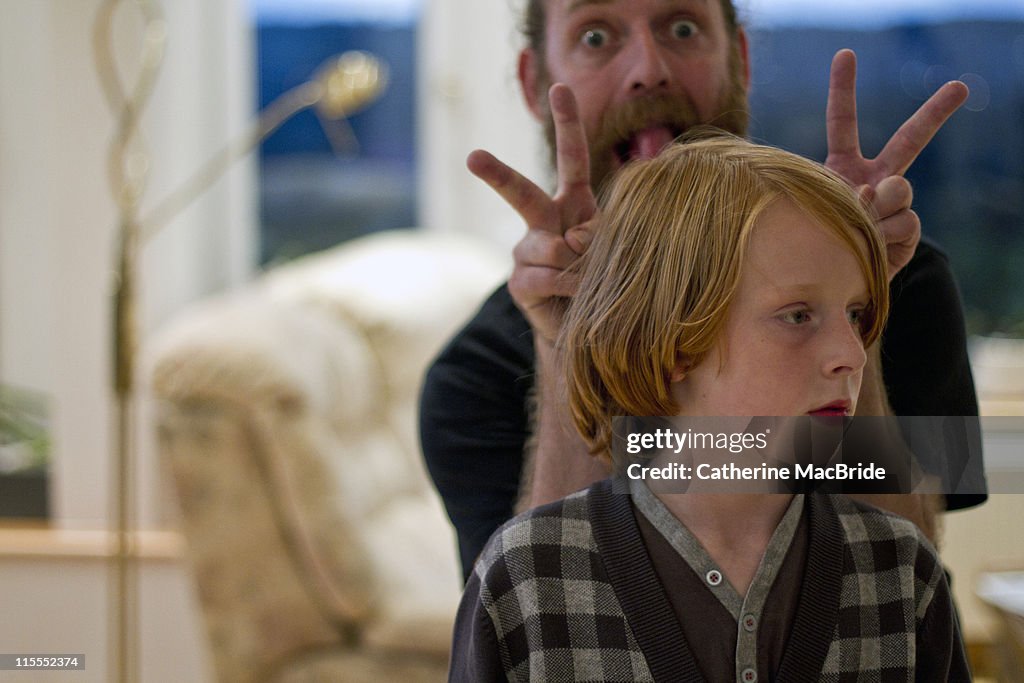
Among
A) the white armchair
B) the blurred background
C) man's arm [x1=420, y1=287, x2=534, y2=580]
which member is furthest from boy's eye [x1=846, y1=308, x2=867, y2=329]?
the white armchair

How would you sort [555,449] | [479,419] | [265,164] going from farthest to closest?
[265,164] → [479,419] → [555,449]

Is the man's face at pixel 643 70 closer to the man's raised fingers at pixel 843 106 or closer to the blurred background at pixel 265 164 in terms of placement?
the man's raised fingers at pixel 843 106

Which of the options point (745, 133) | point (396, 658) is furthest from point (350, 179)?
point (745, 133)

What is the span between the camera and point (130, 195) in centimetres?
141

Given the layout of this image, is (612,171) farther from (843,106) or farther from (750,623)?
(750,623)

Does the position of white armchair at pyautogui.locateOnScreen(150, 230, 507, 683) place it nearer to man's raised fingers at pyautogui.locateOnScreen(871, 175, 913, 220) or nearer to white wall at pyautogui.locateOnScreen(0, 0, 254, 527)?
white wall at pyautogui.locateOnScreen(0, 0, 254, 527)

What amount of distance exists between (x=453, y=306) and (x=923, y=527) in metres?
1.42

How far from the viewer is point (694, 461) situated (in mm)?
466

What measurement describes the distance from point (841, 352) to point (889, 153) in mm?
119

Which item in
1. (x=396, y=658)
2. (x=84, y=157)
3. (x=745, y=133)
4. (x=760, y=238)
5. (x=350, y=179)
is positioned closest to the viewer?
(x=760, y=238)

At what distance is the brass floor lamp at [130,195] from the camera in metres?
1.24

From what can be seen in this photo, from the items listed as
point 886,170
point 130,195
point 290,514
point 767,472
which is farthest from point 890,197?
point 130,195

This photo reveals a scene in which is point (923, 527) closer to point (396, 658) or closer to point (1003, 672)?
point (1003, 672)

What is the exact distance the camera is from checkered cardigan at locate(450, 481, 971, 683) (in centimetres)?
46
